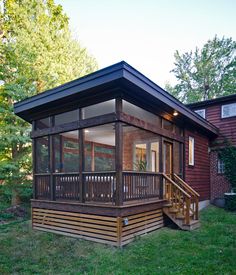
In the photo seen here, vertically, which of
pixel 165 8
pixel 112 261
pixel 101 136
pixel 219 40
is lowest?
pixel 112 261

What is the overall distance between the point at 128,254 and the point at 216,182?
806 centimetres

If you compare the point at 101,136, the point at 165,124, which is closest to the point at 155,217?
the point at 165,124

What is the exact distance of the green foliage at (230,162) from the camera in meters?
10.9

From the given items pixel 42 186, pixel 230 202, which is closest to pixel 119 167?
pixel 42 186

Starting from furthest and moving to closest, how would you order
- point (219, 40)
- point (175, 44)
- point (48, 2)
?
point (175, 44) < point (219, 40) < point (48, 2)

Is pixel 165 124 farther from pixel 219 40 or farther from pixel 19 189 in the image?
pixel 219 40

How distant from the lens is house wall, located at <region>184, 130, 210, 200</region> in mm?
9309

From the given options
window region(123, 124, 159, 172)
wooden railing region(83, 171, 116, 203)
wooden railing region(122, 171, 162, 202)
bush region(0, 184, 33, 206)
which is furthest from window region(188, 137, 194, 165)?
bush region(0, 184, 33, 206)

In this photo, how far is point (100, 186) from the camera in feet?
19.1

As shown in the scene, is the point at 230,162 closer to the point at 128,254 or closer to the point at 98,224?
the point at 98,224

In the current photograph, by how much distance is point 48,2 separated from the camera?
13125mm

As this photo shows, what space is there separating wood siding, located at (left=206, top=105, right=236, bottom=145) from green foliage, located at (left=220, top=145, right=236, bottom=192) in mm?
438

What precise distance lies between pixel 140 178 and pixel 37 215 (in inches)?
134

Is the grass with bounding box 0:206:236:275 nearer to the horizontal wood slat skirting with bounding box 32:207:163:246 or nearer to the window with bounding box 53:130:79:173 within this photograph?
the horizontal wood slat skirting with bounding box 32:207:163:246
